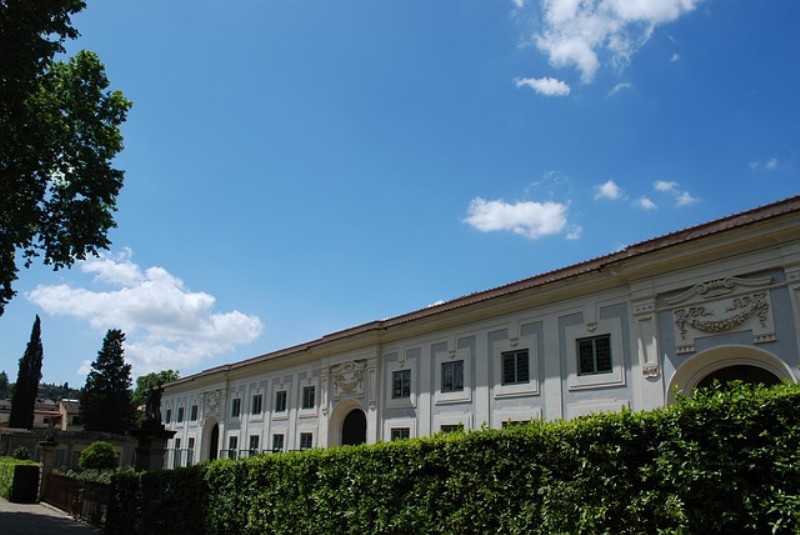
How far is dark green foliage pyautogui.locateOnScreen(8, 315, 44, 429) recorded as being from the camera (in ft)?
206

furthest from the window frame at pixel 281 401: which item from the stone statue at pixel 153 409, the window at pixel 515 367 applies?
the window at pixel 515 367

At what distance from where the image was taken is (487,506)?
25.1 ft

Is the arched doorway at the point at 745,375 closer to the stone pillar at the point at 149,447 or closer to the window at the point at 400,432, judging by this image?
the window at the point at 400,432

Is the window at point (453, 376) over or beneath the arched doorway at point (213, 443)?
over

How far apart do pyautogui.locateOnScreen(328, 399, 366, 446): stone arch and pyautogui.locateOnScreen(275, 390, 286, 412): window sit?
507cm

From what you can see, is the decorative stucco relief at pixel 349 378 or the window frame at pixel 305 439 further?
the window frame at pixel 305 439

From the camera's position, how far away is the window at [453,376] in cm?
2097

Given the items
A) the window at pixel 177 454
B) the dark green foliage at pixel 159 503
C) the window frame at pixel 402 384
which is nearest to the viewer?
the dark green foliage at pixel 159 503

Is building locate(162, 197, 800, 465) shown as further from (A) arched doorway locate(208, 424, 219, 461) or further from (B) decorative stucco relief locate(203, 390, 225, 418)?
(A) arched doorway locate(208, 424, 219, 461)

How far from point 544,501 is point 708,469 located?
6.42 feet

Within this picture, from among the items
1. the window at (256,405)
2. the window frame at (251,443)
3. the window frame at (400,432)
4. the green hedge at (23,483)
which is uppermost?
the window at (256,405)

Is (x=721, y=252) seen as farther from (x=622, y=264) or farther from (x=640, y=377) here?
(x=640, y=377)

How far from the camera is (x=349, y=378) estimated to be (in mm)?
26391

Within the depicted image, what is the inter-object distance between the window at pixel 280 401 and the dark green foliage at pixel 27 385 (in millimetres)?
43186
